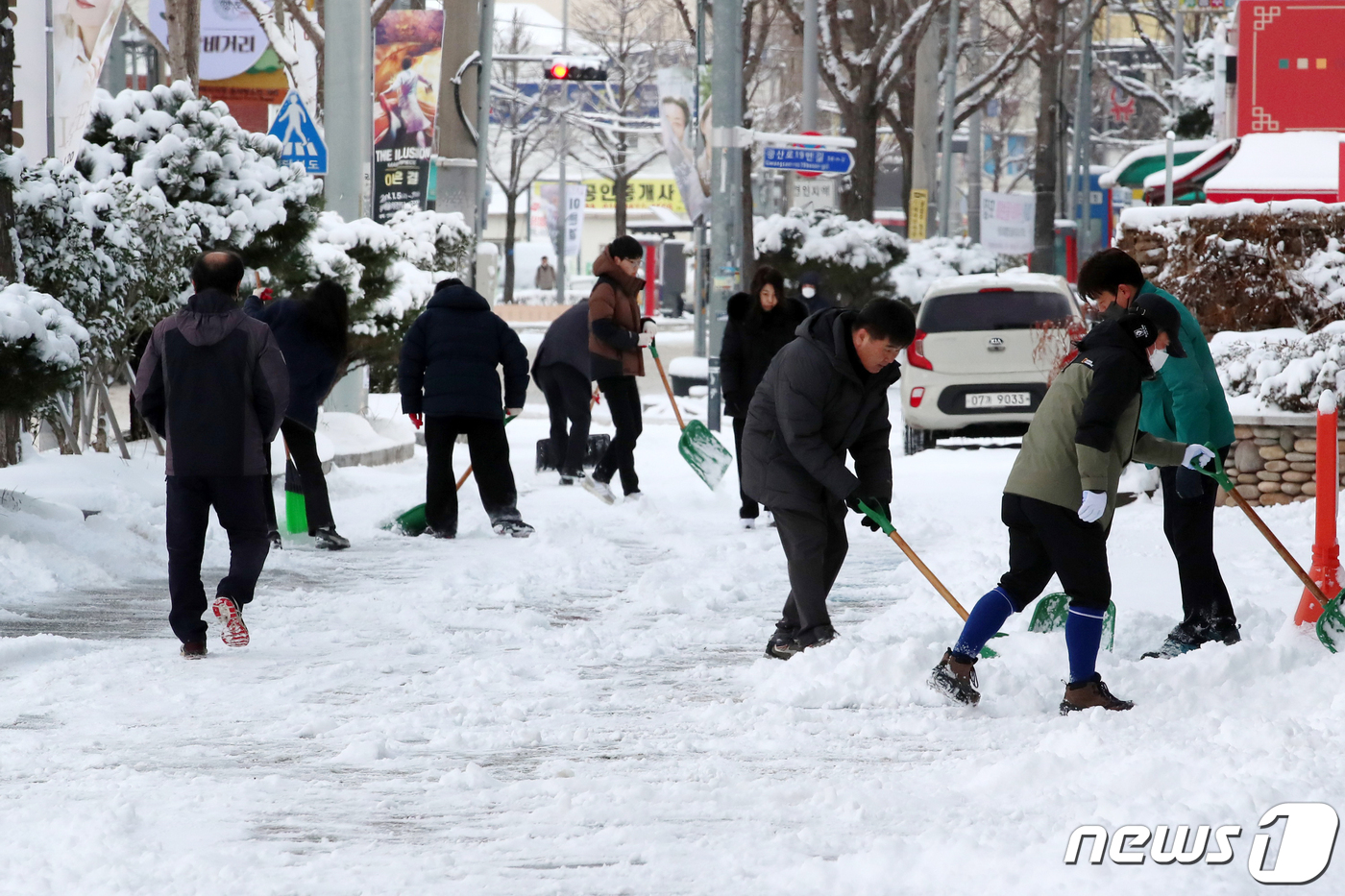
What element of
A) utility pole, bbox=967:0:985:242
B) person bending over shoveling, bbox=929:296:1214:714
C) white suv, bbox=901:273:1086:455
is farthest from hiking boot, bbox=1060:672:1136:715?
utility pole, bbox=967:0:985:242

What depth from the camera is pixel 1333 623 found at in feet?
20.8

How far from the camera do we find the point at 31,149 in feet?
35.3

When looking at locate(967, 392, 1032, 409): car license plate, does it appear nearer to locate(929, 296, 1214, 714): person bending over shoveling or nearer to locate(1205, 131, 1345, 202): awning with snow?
locate(1205, 131, 1345, 202): awning with snow

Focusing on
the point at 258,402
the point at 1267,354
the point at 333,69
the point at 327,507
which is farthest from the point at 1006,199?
the point at 258,402

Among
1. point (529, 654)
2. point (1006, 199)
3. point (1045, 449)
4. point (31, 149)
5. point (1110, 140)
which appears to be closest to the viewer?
point (1045, 449)

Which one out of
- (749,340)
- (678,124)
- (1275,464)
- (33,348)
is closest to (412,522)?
(749,340)

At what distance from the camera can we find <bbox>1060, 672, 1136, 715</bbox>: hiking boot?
5668 millimetres

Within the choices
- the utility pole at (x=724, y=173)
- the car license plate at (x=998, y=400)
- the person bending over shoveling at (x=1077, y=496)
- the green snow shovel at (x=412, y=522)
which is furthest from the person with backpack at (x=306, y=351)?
the utility pole at (x=724, y=173)

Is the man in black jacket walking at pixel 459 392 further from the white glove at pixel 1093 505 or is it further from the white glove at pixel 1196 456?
the white glove at pixel 1093 505

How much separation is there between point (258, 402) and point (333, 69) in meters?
9.06

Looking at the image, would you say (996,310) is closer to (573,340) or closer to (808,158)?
(808,158)

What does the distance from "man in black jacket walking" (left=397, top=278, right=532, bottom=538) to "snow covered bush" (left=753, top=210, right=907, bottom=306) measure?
605 inches

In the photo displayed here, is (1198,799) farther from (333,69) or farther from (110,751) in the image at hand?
(333,69)

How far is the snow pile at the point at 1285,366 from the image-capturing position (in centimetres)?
1023
